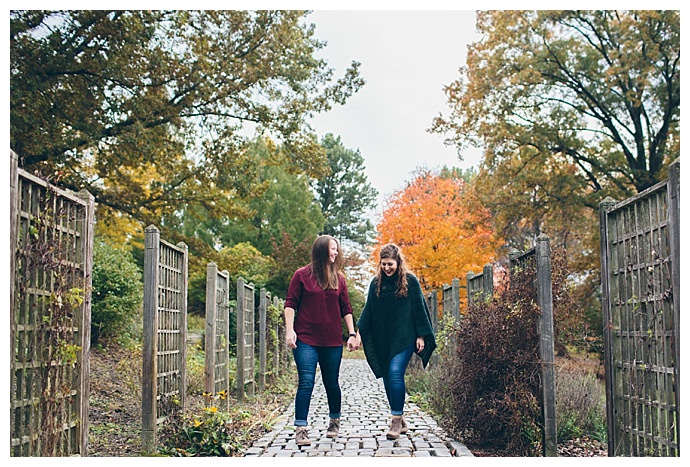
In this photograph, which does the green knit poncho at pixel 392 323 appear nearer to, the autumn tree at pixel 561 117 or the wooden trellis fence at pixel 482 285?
the wooden trellis fence at pixel 482 285

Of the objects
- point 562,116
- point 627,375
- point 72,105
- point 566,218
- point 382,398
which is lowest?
point 382,398

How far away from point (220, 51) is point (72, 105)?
3.76m

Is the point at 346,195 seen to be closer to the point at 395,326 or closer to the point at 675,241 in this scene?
the point at 395,326

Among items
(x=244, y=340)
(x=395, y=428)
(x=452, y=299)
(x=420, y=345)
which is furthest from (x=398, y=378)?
(x=452, y=299)

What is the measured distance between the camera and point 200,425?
20.2ft

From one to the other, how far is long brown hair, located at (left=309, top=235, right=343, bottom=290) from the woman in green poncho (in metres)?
0.51

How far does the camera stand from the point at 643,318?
17.0 feet

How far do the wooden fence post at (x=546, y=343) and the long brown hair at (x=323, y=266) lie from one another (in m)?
1.77

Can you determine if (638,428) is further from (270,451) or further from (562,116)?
(562,116)

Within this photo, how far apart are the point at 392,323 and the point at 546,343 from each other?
4.56 ft

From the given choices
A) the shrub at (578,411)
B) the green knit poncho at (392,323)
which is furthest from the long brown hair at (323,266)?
the shrub at (578,411)

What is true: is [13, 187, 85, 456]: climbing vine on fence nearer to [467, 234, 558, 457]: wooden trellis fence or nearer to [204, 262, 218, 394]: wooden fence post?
[204, 262, 218, 394]: wooden fence post

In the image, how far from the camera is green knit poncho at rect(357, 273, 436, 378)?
6715 mm

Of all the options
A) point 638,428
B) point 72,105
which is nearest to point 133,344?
point 72,105
